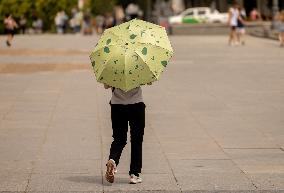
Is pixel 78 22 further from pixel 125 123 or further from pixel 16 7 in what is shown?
pixel 125 123

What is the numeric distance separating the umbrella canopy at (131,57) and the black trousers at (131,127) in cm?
40

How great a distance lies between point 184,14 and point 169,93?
182ft

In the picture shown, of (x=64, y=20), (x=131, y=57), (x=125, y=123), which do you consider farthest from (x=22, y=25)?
(x=131, y=57)

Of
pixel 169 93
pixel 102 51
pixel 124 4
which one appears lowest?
pixel 124 4

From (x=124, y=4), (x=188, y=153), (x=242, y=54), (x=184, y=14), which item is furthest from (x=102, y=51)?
(x=124, y=4)

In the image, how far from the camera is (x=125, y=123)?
7805 mm

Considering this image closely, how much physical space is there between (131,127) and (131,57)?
791 mm

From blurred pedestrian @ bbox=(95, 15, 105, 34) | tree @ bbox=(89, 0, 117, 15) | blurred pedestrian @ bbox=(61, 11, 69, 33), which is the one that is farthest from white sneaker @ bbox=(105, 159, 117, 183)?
tree @ bbox=(89, 0, 117, 15)

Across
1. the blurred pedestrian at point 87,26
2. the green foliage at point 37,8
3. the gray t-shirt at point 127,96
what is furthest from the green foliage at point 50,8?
the gray t-shirt at point 127,96

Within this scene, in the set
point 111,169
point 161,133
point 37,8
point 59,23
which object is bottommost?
point 59,23

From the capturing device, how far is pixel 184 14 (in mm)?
71062

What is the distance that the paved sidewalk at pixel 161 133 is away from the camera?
26.4ft

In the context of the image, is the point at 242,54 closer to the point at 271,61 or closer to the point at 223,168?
the point at 271,61

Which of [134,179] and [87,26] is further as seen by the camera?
[87,26]
